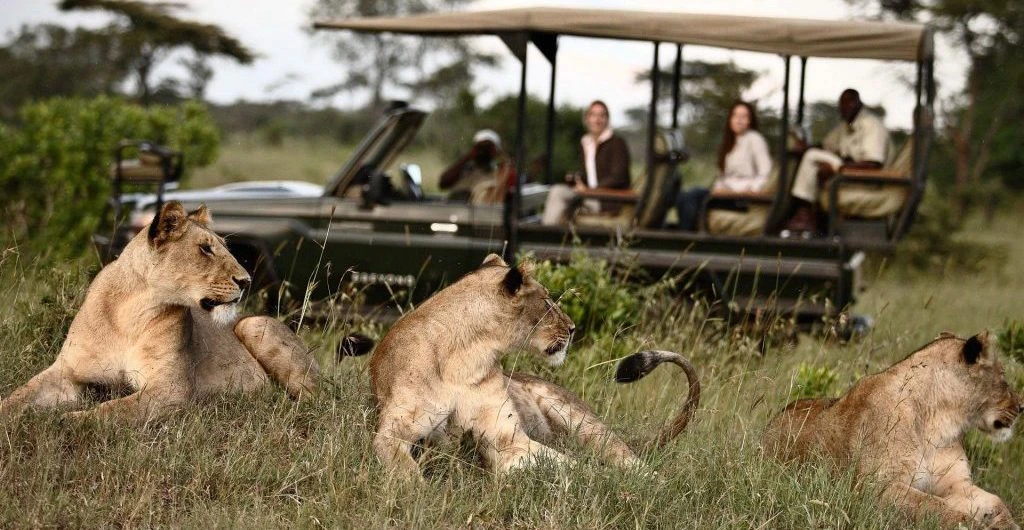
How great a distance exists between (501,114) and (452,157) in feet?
3.87

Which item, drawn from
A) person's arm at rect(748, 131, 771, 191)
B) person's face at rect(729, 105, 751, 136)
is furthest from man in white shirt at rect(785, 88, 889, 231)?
person's face at rect(729, 105, 751, 136)

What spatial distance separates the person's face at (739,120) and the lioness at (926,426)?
3820mm

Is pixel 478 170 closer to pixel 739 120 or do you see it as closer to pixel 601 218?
pixel 601 218

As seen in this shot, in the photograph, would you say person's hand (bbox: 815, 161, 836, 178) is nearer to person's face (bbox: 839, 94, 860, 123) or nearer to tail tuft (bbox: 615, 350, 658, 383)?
person's face (bbox: 839, 94, 860, 123)

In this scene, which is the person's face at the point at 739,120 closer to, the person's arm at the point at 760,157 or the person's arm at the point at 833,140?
the person's arm at the point at 760,157

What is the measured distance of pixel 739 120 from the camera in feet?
27.8

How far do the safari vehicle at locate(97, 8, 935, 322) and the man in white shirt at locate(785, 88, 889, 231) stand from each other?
5.8 inches

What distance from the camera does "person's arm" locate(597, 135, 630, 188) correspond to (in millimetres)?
8297

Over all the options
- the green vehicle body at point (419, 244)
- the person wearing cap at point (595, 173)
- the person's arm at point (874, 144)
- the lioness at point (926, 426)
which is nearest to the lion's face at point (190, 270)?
the lioness at point (926, 426)

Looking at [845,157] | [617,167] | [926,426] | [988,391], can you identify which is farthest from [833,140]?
[926,426]

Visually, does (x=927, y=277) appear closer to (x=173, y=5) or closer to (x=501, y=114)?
(x=501, y=114)

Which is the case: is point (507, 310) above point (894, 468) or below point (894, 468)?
above

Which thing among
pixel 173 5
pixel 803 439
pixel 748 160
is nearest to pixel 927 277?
pixel 748 160

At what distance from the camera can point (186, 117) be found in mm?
18516
